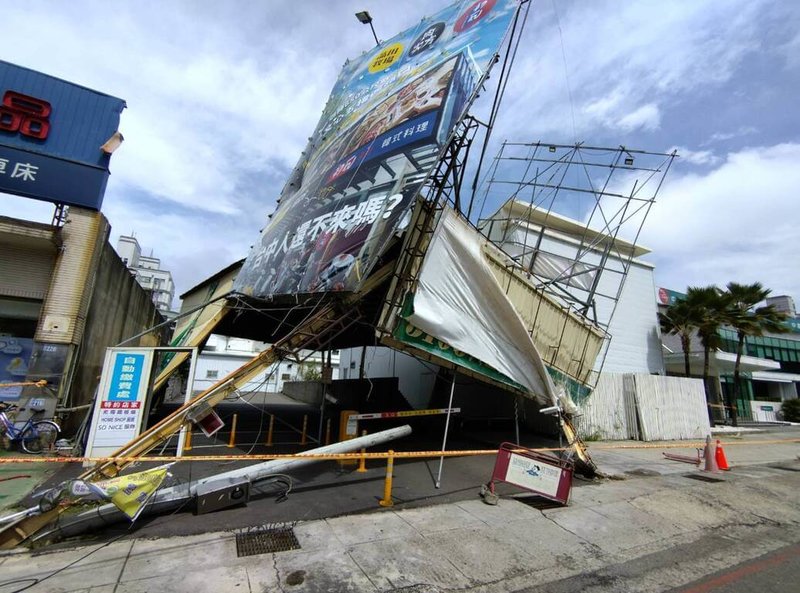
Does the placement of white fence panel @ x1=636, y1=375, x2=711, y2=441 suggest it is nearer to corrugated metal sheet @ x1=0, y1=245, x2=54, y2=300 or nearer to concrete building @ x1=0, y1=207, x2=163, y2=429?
concrete building @ x1=0, y1=207, x2=163, y2=429

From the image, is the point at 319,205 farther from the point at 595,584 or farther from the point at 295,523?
the point at 595,584

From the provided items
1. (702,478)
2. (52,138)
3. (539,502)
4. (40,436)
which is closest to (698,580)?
(539,502)

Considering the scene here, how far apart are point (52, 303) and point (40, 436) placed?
3.24m

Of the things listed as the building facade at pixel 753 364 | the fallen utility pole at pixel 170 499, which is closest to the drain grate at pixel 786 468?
the fallen utility pole at pixel 170 499

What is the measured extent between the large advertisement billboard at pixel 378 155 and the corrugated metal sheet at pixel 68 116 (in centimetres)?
542

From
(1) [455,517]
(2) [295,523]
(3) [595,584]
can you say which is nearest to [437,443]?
(1) [455,517]

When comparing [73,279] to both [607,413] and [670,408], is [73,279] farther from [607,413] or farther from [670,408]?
[670,408]

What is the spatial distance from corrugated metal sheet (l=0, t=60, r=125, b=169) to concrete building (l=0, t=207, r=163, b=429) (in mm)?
1829

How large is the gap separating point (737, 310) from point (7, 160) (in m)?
33.5

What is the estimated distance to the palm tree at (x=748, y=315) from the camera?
24.2m

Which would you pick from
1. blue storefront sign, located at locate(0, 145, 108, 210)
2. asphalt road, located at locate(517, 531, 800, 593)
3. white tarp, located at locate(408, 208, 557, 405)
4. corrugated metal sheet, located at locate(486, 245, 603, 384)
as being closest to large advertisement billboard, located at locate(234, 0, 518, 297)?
white tarp, located at locate(408, 208, 557, 405)

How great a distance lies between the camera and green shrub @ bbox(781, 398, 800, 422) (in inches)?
1212

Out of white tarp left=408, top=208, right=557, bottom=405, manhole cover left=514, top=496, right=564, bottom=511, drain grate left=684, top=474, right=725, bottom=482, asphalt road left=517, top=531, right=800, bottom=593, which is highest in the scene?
white tarp left=408, top=208, right=557, bottom=405

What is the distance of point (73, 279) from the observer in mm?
10898
